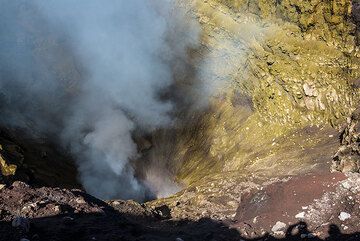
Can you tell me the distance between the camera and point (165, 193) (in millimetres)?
40094

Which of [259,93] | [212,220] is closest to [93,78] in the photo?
[259,93]

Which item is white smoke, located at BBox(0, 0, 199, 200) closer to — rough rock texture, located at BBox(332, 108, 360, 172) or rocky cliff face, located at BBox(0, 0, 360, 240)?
rocky cliff face, located at BBox(0, 0, 360, 240)

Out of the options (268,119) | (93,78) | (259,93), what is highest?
(93,78)

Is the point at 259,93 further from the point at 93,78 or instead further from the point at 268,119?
the point at 93,78

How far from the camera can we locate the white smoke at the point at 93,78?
43.5m

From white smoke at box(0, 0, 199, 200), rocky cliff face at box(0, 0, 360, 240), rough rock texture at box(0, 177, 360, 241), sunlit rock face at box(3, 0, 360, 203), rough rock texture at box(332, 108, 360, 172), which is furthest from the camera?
white smoke at box(0, 0, 199, 200)

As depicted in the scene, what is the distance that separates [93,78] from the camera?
170 ft

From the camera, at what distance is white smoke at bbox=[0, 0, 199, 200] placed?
4347 centimetres

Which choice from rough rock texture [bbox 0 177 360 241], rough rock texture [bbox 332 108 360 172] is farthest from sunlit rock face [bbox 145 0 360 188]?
rough rock texture [bbox 0 177 360 241]

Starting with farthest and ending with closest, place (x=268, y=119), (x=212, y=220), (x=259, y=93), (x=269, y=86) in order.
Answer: (x=259, y=93), (x=269, y=86), (x=268, y=119), (x=212, y=220)

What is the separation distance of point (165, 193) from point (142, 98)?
1283 centimetres

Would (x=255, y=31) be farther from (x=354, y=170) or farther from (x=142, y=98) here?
(x=142, y=98)

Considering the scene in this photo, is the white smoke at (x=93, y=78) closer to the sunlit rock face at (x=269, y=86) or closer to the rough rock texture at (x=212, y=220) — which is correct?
the sunlit rock face at (x=269, y=86)

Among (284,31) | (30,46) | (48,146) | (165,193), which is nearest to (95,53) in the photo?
(30,46)
